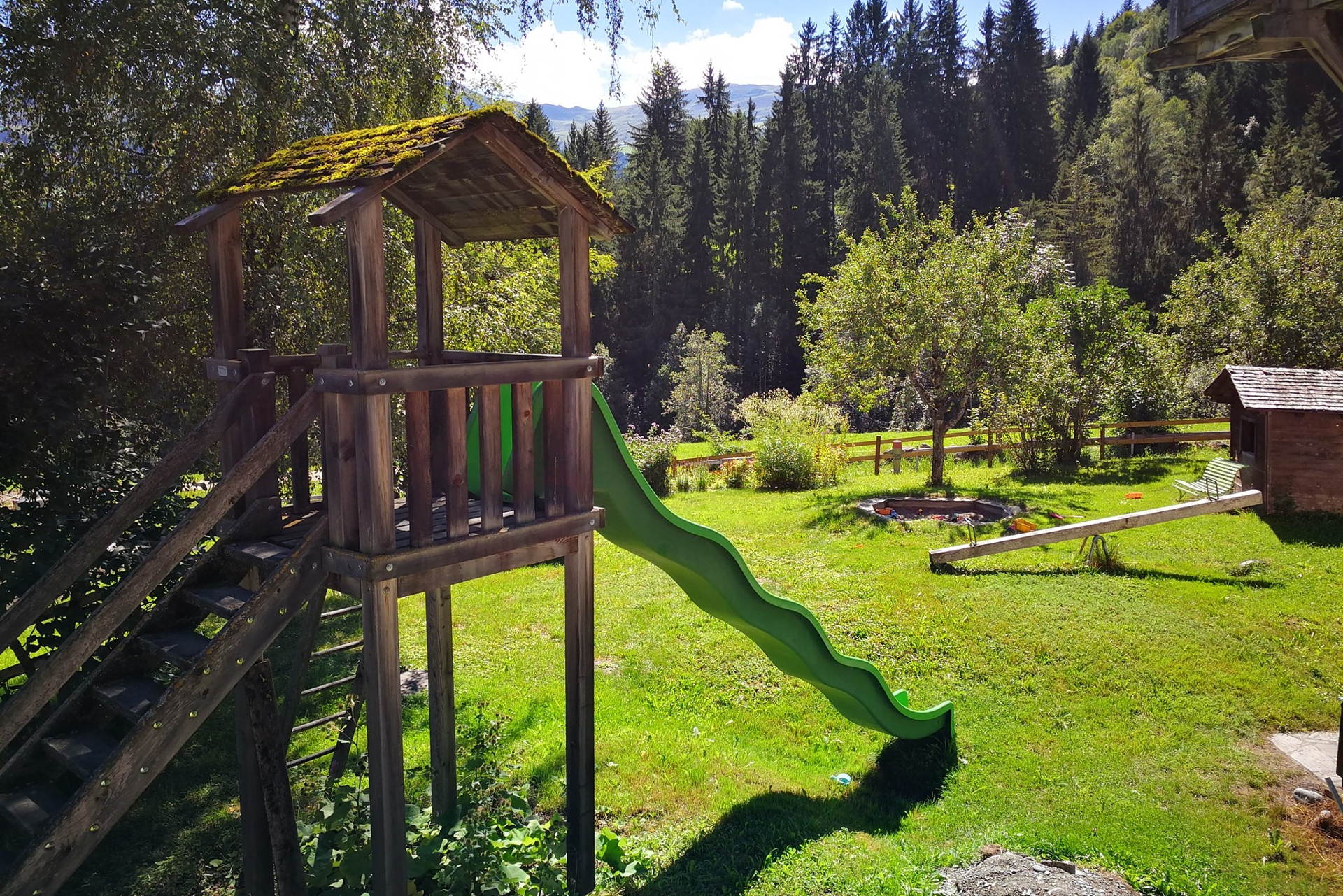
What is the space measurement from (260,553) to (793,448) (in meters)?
16.6

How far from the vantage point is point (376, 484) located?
4.15m

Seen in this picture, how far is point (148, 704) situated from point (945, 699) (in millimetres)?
7057

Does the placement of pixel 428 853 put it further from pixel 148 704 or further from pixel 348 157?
pixel 348 157

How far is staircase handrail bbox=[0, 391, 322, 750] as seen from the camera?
3.68 meters

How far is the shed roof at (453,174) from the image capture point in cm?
432

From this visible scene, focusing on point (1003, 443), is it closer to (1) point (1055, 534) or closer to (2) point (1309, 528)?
(2) point (1309, 528)

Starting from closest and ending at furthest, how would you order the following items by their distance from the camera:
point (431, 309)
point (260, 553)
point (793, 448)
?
point (260, 553) → point (431, 309) → point (793, 448)

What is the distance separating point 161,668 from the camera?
14.8ft

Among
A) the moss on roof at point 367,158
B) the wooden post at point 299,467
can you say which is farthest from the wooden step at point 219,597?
the moss on roof at point 367,158

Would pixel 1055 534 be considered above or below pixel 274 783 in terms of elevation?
below

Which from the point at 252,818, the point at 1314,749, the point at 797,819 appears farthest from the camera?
the point at 1314,749

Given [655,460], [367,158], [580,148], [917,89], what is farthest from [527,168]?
[917,89]

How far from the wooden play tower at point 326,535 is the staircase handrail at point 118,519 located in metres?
0.01

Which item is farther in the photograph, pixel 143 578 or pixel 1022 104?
pixel 1022 104
